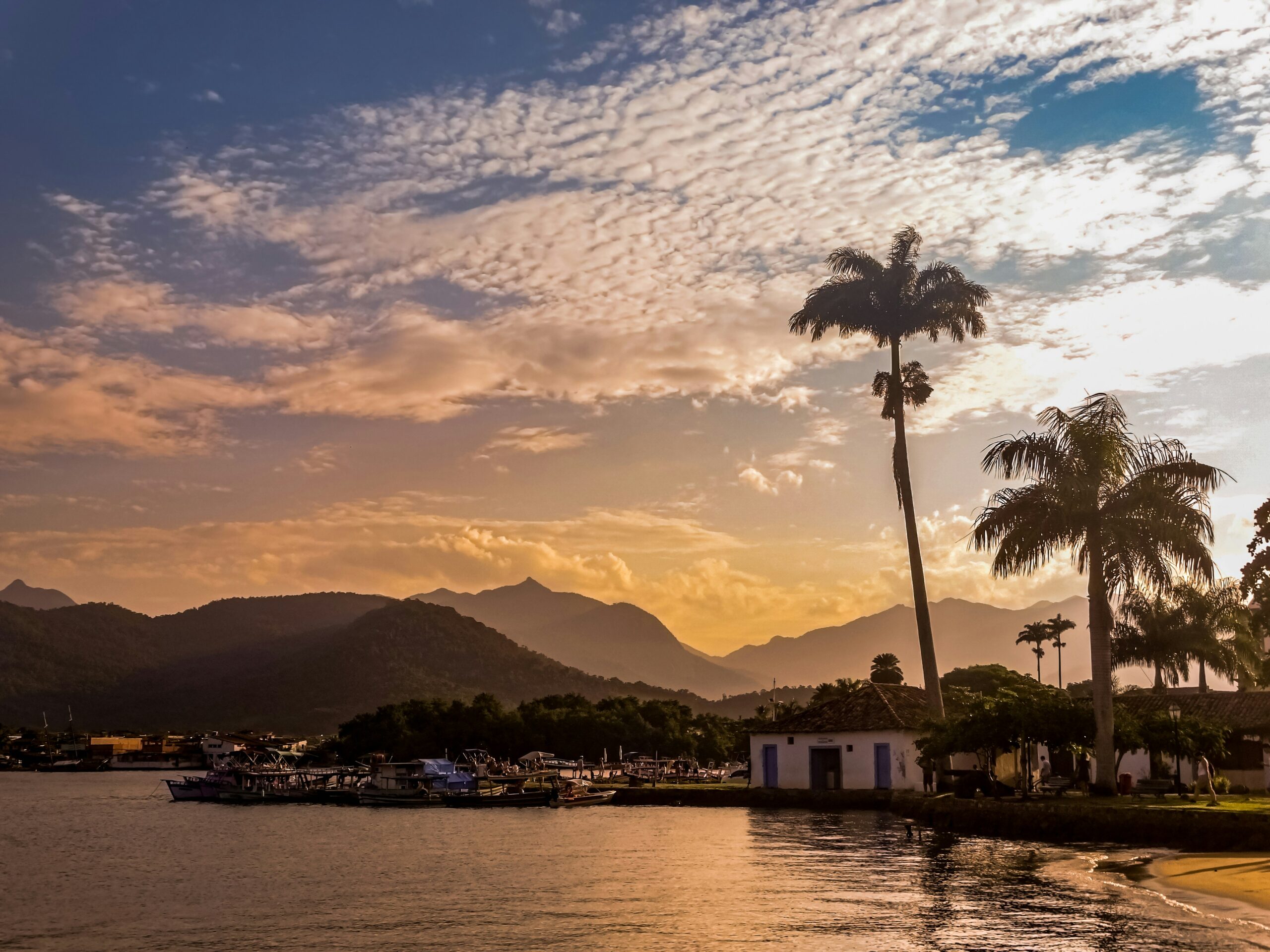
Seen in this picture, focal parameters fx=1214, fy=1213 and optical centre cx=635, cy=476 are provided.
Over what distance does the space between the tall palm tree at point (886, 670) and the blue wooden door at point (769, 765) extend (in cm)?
3803

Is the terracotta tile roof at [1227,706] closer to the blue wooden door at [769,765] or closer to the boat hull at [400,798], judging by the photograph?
the blue wooden door at [769,765]

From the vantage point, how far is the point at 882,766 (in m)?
64.8

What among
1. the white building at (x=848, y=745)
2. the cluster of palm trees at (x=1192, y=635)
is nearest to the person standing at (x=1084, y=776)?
the white building at (x=848, y=745)

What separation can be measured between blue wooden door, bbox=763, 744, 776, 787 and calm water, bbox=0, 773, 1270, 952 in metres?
5.65

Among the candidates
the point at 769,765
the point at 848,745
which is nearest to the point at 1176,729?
the point at 848,745

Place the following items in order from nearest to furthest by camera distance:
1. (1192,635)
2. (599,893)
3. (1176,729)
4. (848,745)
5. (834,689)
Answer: (599,893)
(1176,729)
(848,745)
(1192,635)
(834,689)

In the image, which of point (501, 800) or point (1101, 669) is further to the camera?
point (501, 800)

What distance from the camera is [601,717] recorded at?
119875 mm

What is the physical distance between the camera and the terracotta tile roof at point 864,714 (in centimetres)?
6438

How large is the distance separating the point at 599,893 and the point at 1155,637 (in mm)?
56938

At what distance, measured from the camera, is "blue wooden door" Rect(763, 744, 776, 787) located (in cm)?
6988

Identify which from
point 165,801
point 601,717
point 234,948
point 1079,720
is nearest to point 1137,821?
point 1079,720

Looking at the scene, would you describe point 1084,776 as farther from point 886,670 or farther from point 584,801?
point 886,670

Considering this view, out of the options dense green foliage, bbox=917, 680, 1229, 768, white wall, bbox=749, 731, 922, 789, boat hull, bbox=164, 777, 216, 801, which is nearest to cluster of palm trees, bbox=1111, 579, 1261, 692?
white wall, bbox=749, 731, 922, 789
